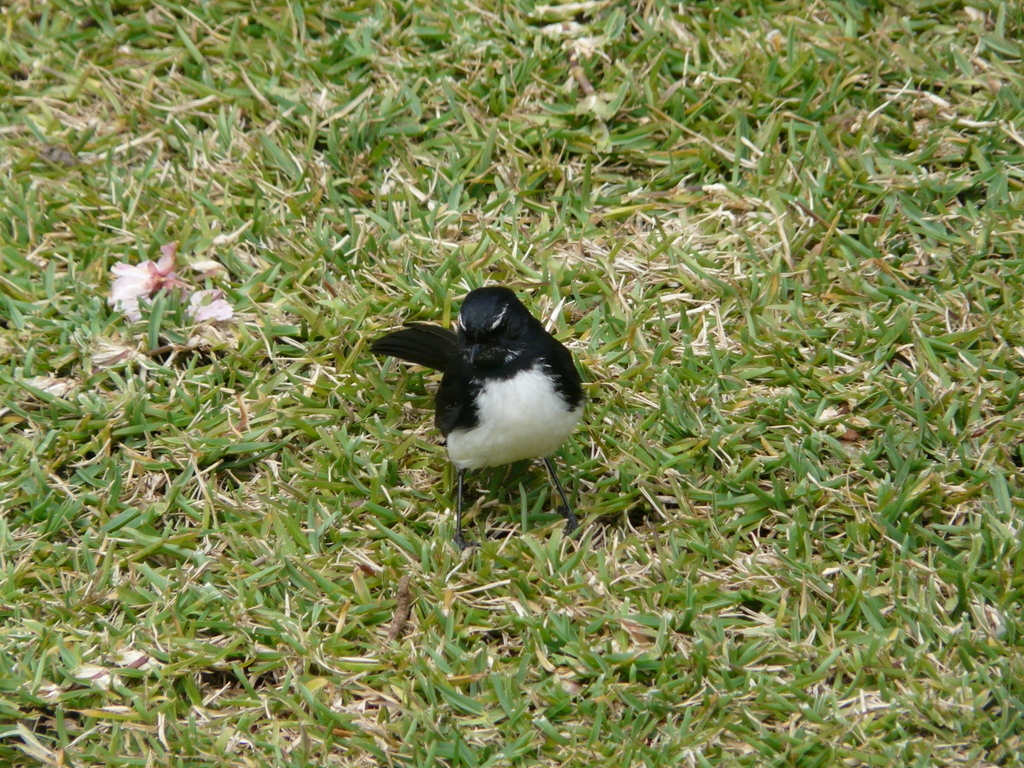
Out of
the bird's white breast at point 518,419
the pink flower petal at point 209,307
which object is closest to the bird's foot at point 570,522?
the bird's white breast at point 518,419

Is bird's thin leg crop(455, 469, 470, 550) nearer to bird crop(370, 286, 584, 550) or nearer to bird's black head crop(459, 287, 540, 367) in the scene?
bird crop(370, 286, 584, 550)

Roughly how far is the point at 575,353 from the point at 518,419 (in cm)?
95

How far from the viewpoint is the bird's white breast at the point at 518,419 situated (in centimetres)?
438

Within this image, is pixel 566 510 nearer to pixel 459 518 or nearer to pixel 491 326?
pixel 459 518

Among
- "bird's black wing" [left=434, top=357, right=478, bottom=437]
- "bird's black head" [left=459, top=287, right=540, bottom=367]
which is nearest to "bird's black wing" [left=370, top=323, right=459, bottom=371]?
"bird's black wing" [left=434, top=357, right=478, bottom=437]

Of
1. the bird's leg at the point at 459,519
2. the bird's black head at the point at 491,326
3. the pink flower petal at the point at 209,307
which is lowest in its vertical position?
the bird's leg at the point at 459,519

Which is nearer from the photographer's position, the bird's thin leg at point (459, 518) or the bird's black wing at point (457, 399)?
the bird's black wing at point (457, 399)

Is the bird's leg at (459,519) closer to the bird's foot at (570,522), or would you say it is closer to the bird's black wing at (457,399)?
the bird's black wing at (457,399)

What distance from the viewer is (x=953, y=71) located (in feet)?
19.8

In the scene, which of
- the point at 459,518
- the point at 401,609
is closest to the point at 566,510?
the point at 459,518

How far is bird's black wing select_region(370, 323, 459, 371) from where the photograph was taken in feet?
16.1

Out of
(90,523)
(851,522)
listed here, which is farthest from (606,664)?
(90,523)

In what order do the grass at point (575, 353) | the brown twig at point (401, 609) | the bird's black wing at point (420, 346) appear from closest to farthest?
1. the grass at point (575, 353)
2. the brown twig at point (401, 609)
3. the bird's black wing at point (420, 346)

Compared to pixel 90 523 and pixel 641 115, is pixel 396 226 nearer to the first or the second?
pixel 641 115
